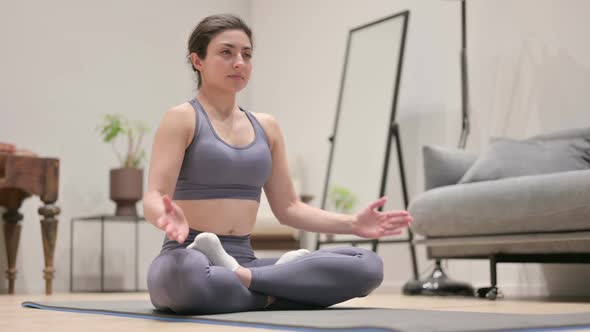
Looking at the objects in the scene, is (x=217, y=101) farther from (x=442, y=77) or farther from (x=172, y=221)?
(x=442, y=77)

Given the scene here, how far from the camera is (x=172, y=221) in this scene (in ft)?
5.92

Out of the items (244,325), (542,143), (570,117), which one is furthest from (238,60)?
(570,117)

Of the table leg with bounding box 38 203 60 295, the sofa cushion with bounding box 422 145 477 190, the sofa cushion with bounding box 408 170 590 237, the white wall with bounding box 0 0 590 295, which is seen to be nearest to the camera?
the sofa cushion with bounding box 408 170 590 237

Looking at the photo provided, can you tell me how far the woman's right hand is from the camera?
178cm

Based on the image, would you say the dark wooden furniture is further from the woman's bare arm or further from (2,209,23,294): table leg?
the woman's bare arm

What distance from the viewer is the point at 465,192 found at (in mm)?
3562

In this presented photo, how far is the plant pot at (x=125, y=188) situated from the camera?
5230 mm

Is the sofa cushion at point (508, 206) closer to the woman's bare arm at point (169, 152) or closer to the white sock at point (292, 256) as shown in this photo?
the white sock at point (292, 256)

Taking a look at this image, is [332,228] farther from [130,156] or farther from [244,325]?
[130,156]

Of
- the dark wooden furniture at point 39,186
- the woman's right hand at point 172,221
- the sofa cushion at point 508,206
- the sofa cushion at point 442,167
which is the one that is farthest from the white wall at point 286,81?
the woman's right hand at point 172,221

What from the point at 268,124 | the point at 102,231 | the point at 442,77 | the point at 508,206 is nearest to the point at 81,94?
the point at 102,231

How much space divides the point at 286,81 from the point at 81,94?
1529 mm

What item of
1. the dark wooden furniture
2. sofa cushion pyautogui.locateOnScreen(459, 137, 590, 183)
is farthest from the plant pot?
sofa cushion pyautogui.locateOnScreen(459, 137, 590, 183)

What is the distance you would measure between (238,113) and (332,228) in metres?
0.42
